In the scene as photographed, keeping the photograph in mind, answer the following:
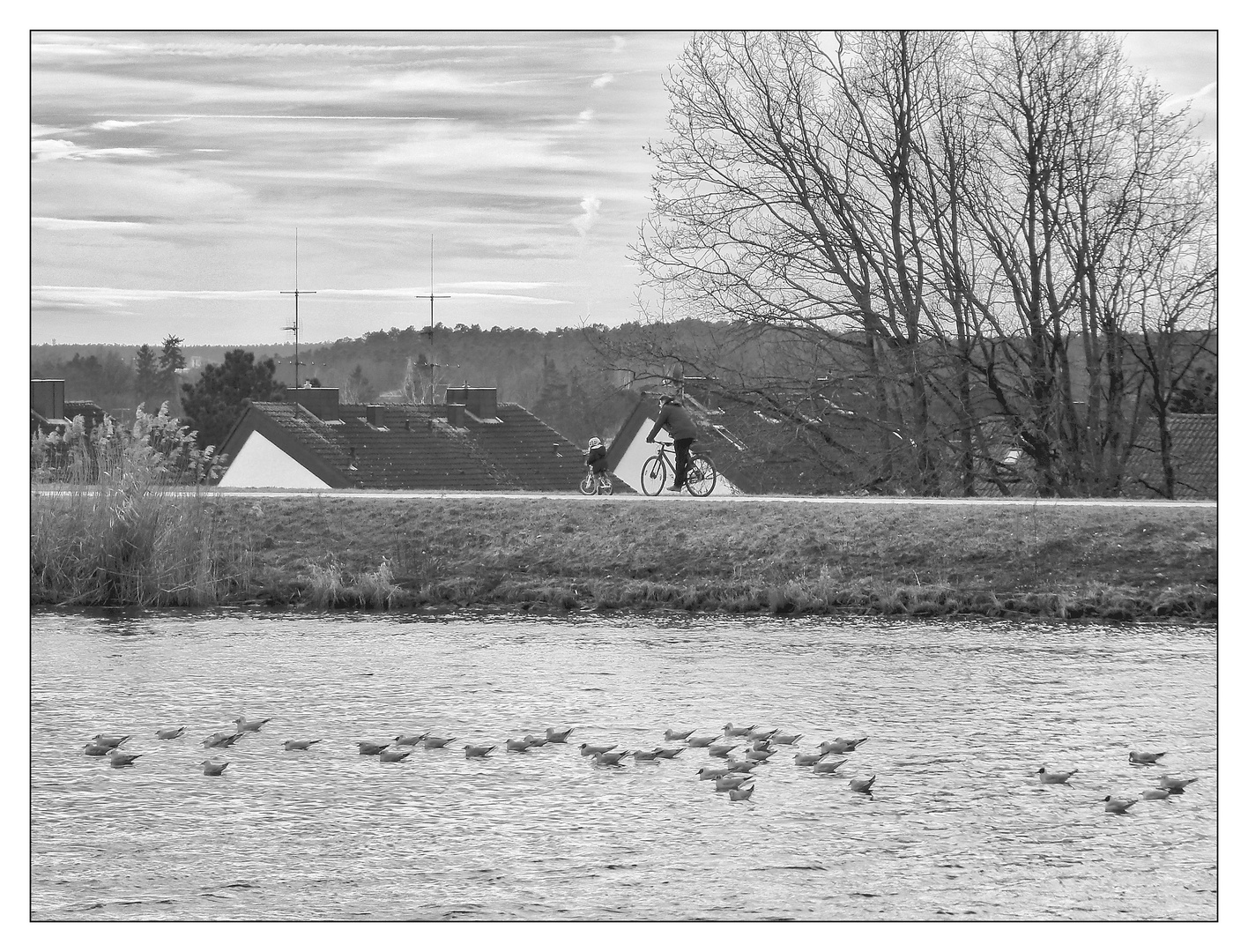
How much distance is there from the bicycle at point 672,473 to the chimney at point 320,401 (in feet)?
87.9

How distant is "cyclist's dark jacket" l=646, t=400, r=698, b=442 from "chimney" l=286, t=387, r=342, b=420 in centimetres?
2839

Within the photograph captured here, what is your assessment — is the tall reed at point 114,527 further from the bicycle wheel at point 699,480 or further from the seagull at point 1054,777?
the seagull at point 1054,777

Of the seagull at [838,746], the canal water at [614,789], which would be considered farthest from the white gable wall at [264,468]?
the seagull at [838,746]

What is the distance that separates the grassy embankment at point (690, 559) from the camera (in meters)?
18.1

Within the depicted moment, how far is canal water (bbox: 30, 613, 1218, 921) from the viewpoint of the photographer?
7191 millimetres

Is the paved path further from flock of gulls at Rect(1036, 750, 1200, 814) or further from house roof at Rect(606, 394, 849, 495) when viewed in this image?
flock of gulls at Rect(1036, 750, 1200, 814)

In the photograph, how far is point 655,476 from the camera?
2334 centimetres

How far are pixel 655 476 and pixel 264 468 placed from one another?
→ 24.0 metres

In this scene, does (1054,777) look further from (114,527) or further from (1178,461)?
(1178,461)

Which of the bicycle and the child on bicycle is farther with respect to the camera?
the child on bicycle

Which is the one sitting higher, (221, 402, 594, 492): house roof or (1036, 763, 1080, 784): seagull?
(221, 402, 594, 492): house roof

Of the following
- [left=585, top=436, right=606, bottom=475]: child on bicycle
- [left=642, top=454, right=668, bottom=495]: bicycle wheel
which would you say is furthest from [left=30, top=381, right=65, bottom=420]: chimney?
[left=642, top=454, right=668, bottom=495]: bicycle wheel

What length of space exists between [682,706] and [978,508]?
1001 cm

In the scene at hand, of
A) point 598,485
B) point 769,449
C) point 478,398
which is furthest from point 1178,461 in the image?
point 478,398
